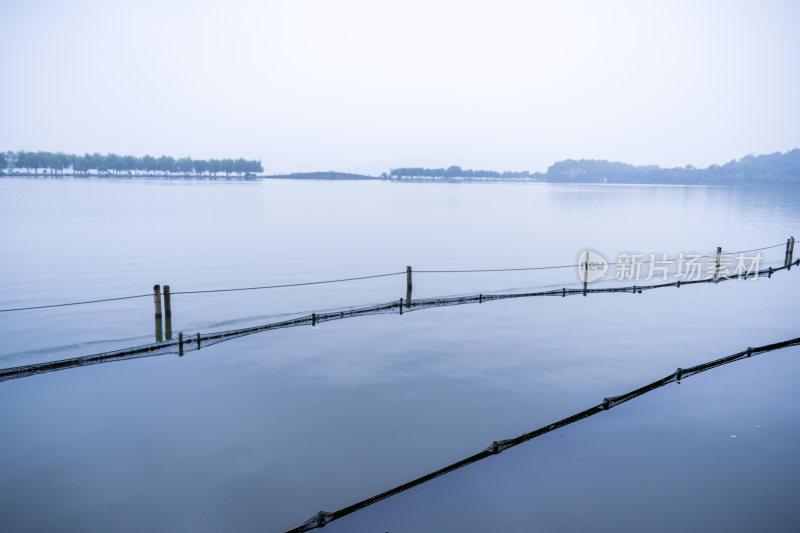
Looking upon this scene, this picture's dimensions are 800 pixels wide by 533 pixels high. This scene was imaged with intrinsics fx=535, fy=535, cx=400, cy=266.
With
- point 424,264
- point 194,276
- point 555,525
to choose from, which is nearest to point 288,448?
point 555,525

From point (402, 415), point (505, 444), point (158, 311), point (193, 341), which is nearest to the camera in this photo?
point (505, 444)

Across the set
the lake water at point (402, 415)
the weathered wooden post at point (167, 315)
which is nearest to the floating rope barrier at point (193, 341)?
the lake water at point (402, 415)

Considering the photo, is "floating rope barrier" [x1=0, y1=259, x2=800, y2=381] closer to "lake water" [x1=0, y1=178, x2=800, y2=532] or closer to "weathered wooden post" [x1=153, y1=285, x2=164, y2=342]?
"lake water" [x1=0, y1=178, x2=800, y2=532]

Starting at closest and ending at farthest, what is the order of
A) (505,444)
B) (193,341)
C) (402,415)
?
(505,444), (402,415), (193,341)

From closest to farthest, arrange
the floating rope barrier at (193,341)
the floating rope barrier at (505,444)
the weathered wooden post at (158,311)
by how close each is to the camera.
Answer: the floating rope barrier at (505,444) < the floating rope barrier at (193,341) < the weathered wooden post at (158,311)

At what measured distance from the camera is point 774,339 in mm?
22547

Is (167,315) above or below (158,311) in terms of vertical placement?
below

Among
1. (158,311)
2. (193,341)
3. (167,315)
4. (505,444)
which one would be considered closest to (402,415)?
(505,444)

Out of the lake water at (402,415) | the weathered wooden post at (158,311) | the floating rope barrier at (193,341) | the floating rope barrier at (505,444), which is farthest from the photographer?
the weathered wooden post at (158,311)

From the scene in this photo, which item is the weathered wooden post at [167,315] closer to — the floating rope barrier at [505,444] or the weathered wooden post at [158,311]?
the weathered wooden post at [158,311]

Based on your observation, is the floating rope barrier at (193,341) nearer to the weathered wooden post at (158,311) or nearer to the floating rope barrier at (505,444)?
the weathered wooden post at (158,311)

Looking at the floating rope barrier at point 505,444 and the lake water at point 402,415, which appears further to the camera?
the lake water at point 402,415

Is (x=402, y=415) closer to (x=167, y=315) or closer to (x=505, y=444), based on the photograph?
(x=505, y=444)

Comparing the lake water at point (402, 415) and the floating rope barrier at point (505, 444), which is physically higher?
the floating rope barrier at point (505, 444)
